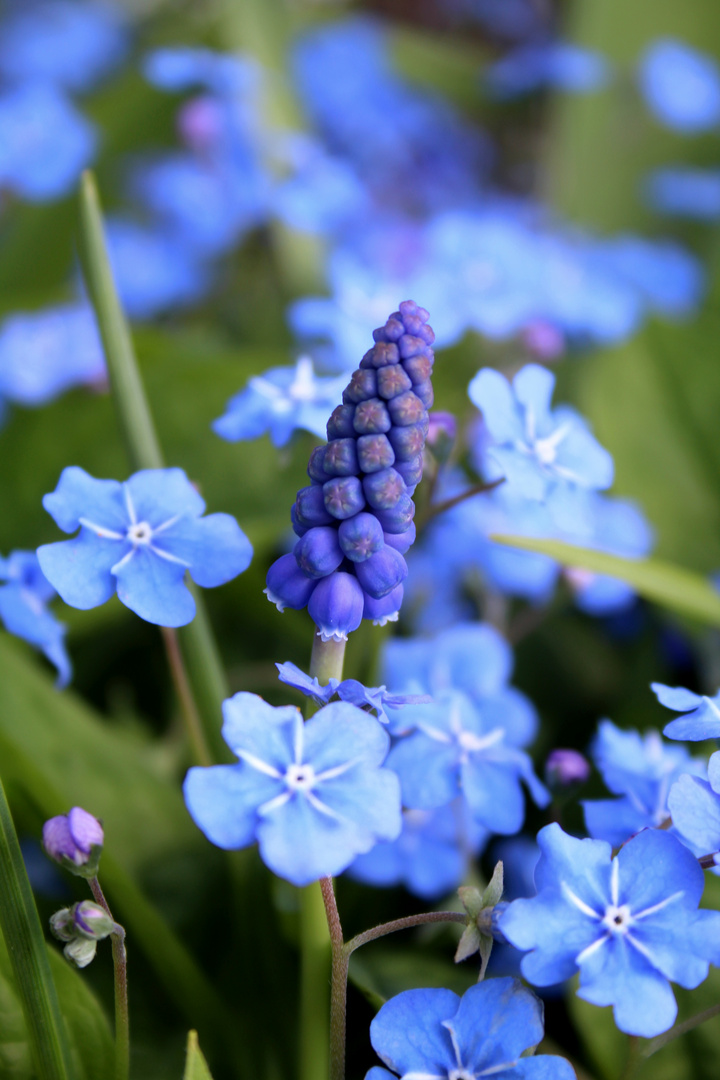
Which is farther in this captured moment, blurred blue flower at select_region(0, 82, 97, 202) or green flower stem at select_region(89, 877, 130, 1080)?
→ blurred blue flower at select_region(0, 82, 97, 202)

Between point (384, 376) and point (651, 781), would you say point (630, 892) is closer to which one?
point (651, 781)

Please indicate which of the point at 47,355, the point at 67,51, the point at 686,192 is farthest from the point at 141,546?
the point at 67,51

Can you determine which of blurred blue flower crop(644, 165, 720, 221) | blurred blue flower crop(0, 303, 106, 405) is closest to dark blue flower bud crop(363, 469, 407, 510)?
blurred blue flower crop(0, 303, 106, 405)

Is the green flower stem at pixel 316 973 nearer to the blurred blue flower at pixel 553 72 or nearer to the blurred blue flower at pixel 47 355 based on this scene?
the blurred blue flower at pixel 47 355

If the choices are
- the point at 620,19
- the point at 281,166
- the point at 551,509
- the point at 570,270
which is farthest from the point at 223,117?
the point at 551,509

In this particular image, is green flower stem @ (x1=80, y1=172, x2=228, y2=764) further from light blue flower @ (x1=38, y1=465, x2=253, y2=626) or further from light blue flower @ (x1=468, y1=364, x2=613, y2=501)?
light blue flower @ (x1=468, y1=364, x2=613, y2=501)

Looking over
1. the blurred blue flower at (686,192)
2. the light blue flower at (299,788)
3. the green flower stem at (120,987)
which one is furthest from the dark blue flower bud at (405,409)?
the blurred blue flower at (686,192)

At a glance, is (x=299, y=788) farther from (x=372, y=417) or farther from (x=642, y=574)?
(x=642, y=574)
